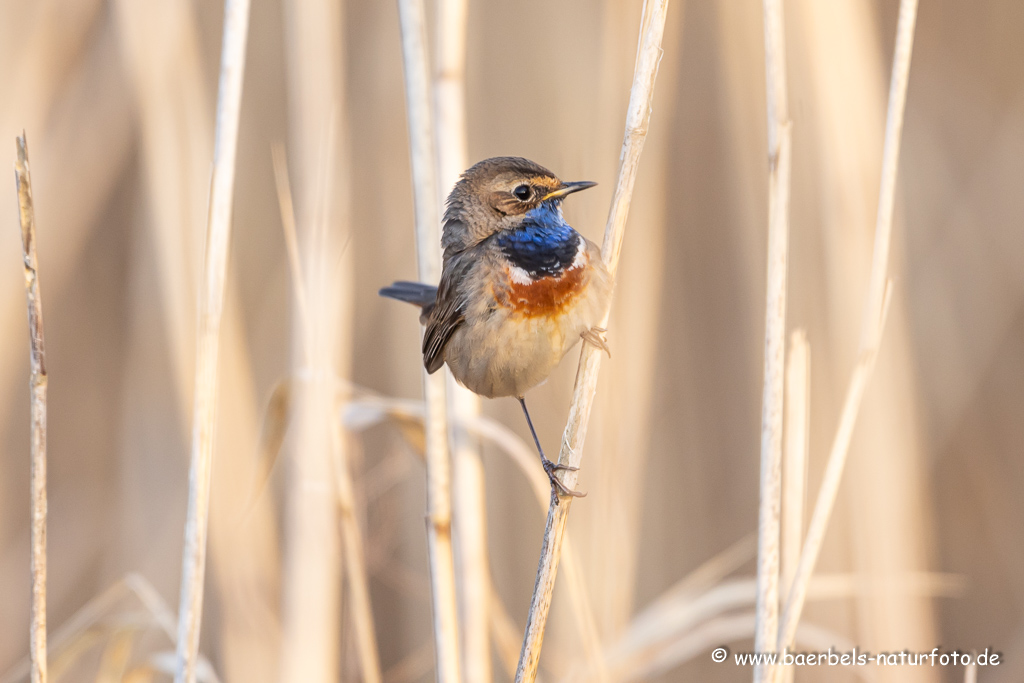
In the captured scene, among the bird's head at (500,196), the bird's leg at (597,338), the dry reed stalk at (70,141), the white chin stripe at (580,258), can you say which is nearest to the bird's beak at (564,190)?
the bird's head at (500,196)

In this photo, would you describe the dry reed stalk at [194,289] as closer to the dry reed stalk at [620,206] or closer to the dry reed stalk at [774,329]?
the dry reed stalk at [620,206]

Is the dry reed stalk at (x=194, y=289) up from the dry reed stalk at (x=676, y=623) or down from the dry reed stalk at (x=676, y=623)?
up

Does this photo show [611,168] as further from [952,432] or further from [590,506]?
[952,432]

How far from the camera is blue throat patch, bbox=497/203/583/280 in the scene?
236 cm

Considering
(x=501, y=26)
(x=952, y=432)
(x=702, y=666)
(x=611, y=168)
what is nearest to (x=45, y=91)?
(x=501, y=26)

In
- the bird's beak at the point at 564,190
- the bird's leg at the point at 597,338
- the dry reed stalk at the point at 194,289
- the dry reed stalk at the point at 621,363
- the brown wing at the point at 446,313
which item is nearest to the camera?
the bird's leg at the point at 597,338

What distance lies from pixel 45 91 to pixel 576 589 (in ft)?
8.80

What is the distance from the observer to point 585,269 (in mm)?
2346

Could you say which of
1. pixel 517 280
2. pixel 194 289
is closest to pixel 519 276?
pixel 517 280

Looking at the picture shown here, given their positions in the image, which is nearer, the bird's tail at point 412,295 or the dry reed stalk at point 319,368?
the dry reed stalk at point 319,368

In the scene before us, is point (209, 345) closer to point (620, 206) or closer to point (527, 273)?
point (527, 273)

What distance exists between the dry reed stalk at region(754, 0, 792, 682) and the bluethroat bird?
18.4 inches

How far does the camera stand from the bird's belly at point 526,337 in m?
2.33

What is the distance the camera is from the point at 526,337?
2.34m
